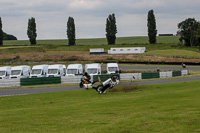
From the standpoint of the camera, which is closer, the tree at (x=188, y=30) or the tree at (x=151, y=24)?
the tree at (x=151, y=24)

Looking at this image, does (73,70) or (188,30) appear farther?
(188,30)

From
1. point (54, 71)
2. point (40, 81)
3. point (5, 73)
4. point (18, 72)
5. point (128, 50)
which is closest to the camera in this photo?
point (40, 81)

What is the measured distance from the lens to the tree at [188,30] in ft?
391

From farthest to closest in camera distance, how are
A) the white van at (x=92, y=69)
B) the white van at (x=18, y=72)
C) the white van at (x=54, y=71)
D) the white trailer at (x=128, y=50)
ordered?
the white trailer at (x=128, y=50)
the white van at (x=54, y=71)
the white van at (x=92, y=69)
the white van at (x=18, y=72)

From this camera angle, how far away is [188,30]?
398 ft

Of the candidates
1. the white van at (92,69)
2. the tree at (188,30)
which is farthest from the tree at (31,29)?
the white van at (92,69)

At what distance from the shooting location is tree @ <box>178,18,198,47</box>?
119 metres

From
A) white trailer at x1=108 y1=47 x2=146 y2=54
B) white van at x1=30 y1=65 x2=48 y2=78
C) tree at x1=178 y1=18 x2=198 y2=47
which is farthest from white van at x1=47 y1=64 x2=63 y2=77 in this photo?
tree at x1=178 y1=18 x2=198 y2=47

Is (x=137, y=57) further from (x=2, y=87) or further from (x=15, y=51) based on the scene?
(x=2, y=87)

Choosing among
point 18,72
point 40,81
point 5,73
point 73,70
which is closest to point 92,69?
point 73,70

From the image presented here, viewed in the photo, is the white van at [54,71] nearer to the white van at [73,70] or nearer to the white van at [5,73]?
the white van at [73,70]

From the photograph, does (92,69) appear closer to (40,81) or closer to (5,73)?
(40,81)

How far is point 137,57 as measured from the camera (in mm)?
72938

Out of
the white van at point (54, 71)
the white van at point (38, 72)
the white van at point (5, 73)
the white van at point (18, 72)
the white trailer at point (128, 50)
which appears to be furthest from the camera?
the white trailer at point (128, 50)
